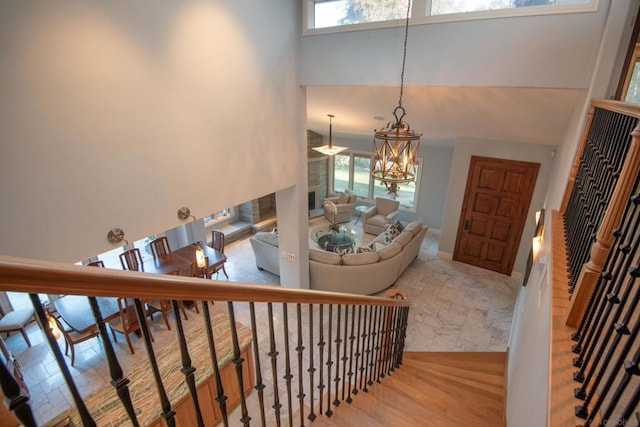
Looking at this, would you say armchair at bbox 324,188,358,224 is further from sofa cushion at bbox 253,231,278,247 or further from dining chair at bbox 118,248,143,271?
dining chair at bbox 118,248,143,271

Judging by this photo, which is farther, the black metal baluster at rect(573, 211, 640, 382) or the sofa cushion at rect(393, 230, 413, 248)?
the sofa cushion at rect(393, 230, 413, 248)

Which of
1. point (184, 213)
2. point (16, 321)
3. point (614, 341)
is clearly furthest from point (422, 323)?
point (16, 321)

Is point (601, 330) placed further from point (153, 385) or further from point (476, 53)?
point (153, 385)

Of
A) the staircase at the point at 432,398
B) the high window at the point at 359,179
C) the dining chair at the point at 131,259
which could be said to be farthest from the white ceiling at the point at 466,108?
the dining chair at the point at 131,259

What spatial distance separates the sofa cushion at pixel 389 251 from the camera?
229 inches

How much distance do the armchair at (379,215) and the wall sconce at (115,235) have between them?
688 cm

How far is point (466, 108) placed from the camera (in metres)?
4.62

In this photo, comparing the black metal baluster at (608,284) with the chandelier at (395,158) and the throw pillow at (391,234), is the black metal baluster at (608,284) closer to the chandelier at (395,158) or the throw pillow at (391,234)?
the chandelier at (395,158)

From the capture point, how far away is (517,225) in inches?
250

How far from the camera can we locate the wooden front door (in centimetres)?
616

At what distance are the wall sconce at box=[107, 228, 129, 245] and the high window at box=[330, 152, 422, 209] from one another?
26.0 feet

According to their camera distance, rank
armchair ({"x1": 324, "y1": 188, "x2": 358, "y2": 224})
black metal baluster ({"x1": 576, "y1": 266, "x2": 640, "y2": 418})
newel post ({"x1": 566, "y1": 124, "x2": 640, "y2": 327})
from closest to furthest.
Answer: black metal baluster ({"x1": 576, "y1": 266, "x2": 640, "y2": 418})
newel post ({"x1": 566, "y1": 124, "x2": 640, "y2": 327})
armchair ({"x1": 324, "y1": 188, "x2": 358, "y2": 224})

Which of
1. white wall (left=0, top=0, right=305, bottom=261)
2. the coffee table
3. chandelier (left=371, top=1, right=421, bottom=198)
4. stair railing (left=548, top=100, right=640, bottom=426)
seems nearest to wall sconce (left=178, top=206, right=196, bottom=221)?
white wall (left=0, top=0, right=305, bottom=261)

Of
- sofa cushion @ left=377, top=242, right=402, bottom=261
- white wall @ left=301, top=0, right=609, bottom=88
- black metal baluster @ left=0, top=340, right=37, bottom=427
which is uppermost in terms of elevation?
white wall @ left=301, top=0, right=609, bottom=88
